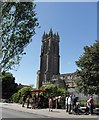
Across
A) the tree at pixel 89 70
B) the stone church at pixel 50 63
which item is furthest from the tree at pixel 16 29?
the stone church at pixel 50 63

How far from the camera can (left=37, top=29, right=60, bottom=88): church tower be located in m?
147

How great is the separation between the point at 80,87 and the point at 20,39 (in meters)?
25.3

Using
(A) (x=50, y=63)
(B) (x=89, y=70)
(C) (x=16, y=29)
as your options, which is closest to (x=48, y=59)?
(A) (x=50, y=63)

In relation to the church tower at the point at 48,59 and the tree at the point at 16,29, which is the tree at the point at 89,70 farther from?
the church tower at the point at 48,59

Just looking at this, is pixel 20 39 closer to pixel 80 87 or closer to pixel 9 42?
pixel 9 42

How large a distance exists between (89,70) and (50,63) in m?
110

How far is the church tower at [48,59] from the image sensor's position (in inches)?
5802

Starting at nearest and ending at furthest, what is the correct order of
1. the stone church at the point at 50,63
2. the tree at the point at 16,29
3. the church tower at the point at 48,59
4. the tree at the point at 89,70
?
the tree at the point at 16,29 < the tree at the point at 89,70 < the stone church at the point at 50,63 < the church tower at the point at 48,59

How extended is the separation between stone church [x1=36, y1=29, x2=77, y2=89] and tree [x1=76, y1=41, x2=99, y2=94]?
3766 inches

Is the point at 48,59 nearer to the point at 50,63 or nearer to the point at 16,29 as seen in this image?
the point at 50,63

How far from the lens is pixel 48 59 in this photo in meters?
150

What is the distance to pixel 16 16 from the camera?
17.7 meters

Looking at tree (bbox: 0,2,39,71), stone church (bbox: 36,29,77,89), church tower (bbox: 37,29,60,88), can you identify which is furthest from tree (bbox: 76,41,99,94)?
church tower (bbox: 37,29,60,88)

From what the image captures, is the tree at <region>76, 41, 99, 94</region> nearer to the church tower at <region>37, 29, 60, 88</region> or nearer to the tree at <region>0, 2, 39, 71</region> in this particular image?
the tree at <region>0, 2, 39, 71</region>
